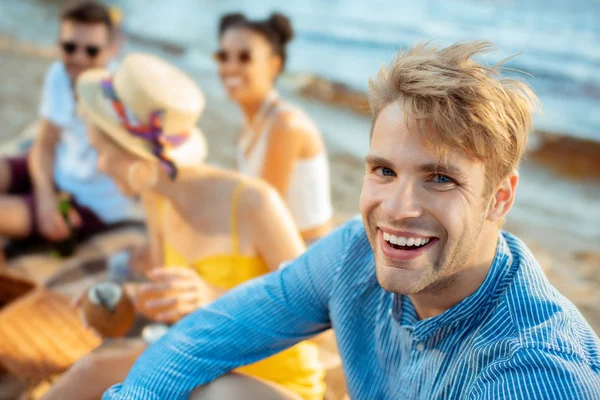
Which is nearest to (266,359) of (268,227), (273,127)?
(268,227)

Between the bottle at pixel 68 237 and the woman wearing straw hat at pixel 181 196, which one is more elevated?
the woman wearing straw hat at pixel 181 196

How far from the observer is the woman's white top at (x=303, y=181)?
10.8 ft

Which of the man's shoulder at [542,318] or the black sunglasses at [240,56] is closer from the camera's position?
the man's shoulder at [542,318]

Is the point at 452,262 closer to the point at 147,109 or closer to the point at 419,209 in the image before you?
the point at 419,209

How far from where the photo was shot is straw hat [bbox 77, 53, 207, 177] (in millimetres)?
2275

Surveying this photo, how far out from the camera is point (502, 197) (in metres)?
1.42

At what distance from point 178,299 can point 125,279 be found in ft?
2.34

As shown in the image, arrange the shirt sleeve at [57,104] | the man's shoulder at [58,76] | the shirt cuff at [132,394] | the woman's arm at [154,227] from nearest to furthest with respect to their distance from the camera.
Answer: the shirt cuff at [132,394]
the woman's arm at [154,227]
the shirt sleeve at [57,104]
the man's shoulder at [58,76]

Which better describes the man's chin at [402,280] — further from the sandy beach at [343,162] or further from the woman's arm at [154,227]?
the sandy beach at [343,162]

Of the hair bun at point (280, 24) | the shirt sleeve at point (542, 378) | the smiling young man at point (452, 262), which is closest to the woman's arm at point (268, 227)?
the smiling young man at point (452, 262)

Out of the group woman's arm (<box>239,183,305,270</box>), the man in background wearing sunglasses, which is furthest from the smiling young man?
the man in background wearing sunglasses

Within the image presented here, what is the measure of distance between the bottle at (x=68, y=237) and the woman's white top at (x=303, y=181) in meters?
1.21

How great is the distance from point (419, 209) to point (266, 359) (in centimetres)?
95

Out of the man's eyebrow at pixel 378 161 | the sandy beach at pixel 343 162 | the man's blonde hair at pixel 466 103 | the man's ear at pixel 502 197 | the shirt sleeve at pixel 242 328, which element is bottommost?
the sandy beach at pixel 343 162
